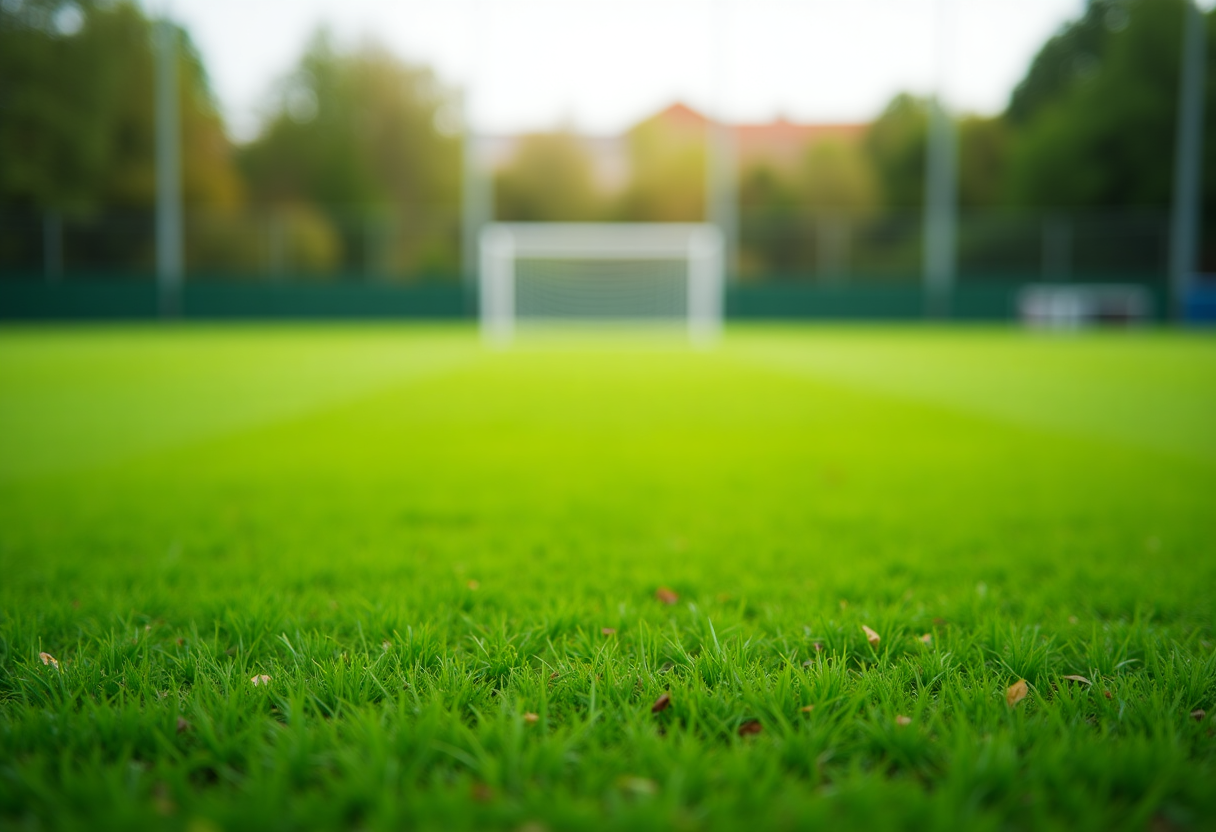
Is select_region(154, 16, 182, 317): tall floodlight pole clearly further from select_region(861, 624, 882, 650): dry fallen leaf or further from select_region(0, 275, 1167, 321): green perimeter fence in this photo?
select_region(861, 624, 882, 650): dry fallen leaf

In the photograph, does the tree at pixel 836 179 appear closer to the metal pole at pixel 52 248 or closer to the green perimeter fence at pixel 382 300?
the green perimeter fence at pixel 382 300

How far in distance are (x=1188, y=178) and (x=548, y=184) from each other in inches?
760

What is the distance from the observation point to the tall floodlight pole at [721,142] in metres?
23.4

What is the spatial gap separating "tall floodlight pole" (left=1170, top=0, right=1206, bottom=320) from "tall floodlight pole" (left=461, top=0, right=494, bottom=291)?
17365 millimetres

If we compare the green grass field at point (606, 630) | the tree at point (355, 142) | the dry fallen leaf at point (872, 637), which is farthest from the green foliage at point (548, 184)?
Answer: the dry fallen leaf at point (872, 637)

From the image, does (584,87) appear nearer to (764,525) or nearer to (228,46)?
(228,46)

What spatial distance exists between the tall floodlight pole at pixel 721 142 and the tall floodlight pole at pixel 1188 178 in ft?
36.4

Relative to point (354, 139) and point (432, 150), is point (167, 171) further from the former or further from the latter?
point (432, 150)

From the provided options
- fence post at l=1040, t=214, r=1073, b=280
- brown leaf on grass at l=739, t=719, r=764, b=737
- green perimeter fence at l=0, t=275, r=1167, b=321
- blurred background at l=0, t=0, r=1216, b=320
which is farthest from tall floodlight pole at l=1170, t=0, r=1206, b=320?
brown leaf on grass at l=739, t=719, r=764, b=737

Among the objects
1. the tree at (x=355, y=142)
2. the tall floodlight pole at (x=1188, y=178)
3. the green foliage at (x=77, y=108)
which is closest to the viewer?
the tall floodlight pole at (x=1188, y=178)

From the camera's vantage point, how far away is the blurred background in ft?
77.2

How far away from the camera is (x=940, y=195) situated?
926 inches

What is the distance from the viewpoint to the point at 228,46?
29812 millimetres

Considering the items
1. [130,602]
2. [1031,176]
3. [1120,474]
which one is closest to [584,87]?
[1031,176]
